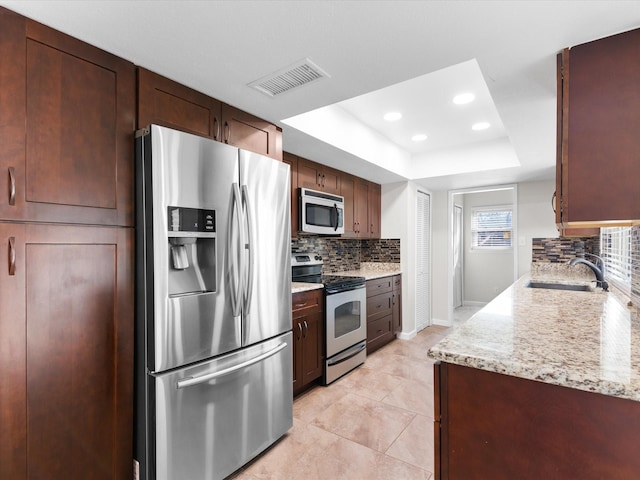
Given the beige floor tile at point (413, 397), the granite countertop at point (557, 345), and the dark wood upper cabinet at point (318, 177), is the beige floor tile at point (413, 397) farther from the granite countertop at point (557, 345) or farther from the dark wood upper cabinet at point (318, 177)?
the dark wood upper cabinet at point (318, 177)

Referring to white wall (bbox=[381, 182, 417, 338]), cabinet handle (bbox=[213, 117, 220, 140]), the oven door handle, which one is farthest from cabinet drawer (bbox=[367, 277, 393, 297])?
cabinet handle (bbox=[213, 117, 220, 140])

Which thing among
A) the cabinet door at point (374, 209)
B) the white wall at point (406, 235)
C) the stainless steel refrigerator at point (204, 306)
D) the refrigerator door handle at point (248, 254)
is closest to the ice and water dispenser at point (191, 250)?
the stainless steel refrigerator at point (204, 306)

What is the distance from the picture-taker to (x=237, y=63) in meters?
1.64

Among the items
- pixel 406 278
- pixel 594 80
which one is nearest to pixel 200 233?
pixel 594 80

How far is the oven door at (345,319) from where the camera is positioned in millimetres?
3039

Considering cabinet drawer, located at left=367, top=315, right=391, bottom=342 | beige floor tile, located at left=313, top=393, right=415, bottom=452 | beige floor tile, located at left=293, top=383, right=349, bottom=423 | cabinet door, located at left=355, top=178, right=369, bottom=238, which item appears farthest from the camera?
cabinet door, located at left=355, top=178, right=369, bottom=238

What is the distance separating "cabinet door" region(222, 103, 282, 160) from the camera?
2.08 m

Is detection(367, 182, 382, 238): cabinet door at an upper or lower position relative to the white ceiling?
lower

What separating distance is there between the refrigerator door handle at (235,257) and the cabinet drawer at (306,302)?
87 cm

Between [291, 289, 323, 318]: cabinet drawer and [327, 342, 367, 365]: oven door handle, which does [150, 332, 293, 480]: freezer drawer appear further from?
[327, 342, 367, 365]: oven door handle

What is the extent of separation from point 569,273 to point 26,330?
190 inches

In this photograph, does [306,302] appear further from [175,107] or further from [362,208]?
[362,208]

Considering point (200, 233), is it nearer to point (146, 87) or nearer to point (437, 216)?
point (146, 87)

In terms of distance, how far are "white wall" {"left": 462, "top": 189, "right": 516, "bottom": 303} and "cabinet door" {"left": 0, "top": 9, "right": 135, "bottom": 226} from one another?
601 centimetres
